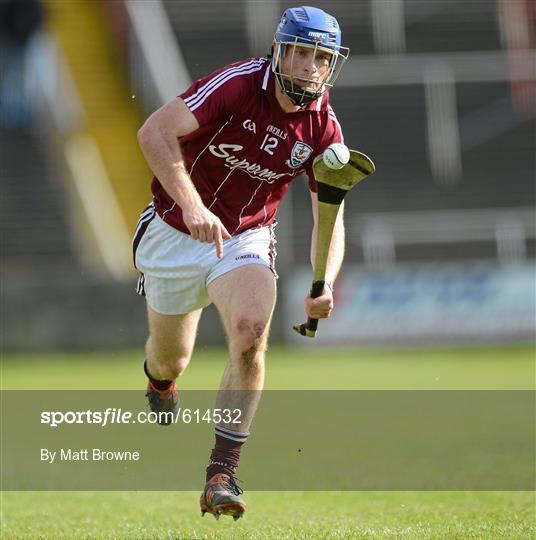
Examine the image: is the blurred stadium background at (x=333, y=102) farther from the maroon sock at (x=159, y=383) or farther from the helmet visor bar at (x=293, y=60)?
the helmet visor bar at (x=293, y=60)

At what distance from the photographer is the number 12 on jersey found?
228 inches

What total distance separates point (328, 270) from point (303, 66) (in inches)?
39.2

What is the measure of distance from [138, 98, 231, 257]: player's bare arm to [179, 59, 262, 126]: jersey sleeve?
0.16 feet

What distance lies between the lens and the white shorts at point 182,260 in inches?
232

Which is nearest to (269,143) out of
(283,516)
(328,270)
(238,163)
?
(238,163)

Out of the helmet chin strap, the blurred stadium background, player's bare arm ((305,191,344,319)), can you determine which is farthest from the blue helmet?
the blurred stadium background

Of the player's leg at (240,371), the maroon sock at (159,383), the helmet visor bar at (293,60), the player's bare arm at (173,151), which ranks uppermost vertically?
the helmet visor bar at (293,60)

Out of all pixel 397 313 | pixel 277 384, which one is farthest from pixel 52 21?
pixel 277 384

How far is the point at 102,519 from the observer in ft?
18.7

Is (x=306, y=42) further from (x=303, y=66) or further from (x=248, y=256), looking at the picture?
(x=248, y=256)

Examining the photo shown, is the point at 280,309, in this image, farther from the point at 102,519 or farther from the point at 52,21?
the point at 102,519

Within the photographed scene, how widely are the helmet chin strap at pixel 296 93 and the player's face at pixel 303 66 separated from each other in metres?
0.02

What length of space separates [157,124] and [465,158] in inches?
649

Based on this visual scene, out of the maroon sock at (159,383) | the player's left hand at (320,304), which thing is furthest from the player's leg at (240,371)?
the maroon sock at (159,383)
